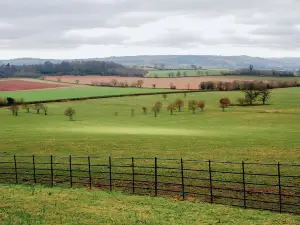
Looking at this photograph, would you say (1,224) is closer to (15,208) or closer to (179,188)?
(15,208)

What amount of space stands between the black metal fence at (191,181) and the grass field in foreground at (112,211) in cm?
181

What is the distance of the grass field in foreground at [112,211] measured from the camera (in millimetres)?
17953

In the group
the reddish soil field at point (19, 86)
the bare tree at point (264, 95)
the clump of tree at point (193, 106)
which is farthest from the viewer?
the reddish soil field at point (19, 86)

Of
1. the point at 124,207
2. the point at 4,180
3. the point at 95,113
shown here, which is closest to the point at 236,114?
the point at 95,113

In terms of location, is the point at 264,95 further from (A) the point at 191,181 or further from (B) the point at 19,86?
(A) the point at 191,181

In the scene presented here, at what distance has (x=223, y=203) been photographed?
23406 mm

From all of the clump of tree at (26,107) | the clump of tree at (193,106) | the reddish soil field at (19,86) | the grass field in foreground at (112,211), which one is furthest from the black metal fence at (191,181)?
the reddish soil field at (19,86)

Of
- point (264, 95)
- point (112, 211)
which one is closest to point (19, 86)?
point (264, 95)

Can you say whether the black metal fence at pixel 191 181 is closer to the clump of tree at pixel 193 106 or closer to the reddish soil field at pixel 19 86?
the clump of tree at pixel 193 106

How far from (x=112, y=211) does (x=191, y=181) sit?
9.77 m

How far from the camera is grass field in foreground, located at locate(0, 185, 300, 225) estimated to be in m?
18.0

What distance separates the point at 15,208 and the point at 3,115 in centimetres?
8781

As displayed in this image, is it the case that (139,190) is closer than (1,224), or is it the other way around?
(1,224)

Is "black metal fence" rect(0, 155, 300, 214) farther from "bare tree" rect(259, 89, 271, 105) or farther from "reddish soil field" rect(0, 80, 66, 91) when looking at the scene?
"reddish soil field" rect(0, 80, 66, 91)
